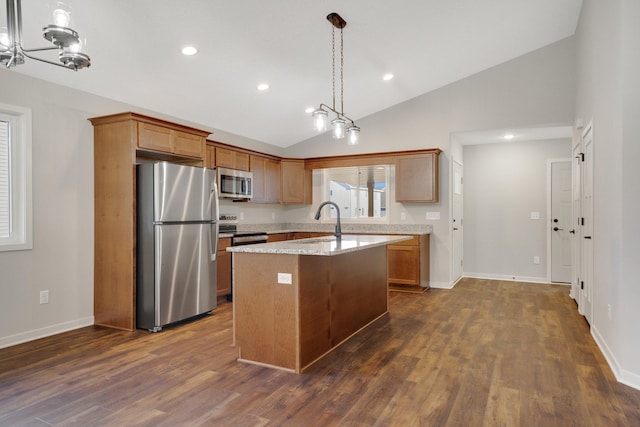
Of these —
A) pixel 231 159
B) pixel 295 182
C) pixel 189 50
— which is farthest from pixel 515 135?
pixel 189 50

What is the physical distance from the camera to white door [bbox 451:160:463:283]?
6.26 m

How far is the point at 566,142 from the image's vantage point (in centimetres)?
638

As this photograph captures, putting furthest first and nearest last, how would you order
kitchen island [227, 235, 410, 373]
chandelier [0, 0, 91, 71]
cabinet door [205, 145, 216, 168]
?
cabinet door [205, 145, 216, 168] → kitchen island [227, 235, 410, 373] → chandelier [0, 0, 91, 71]

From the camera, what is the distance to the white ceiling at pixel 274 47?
3.33 m

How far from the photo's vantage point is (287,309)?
284 centimetres

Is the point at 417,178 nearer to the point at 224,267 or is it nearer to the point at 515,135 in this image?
the point at 515,135

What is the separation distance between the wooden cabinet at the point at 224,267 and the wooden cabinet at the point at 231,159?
A: 1140mm

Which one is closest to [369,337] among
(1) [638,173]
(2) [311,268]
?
(2) [311,268]

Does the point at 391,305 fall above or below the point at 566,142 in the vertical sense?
below

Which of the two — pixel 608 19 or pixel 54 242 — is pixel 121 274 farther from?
pixel 608 19

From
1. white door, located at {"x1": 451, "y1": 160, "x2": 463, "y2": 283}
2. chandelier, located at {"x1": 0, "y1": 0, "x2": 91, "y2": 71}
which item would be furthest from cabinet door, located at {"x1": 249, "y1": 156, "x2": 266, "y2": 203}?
chandelier, located at {"x1": 0, "y1": 0, "x2": 91, "y2": 71}

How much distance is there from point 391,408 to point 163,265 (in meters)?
2.59

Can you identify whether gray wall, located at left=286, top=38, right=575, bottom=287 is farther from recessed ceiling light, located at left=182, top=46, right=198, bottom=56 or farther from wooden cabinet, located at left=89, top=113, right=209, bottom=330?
wooden cabinet, located at left=89, top=113, right=209, bottom=330

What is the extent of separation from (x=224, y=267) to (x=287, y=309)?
2.49 metres
